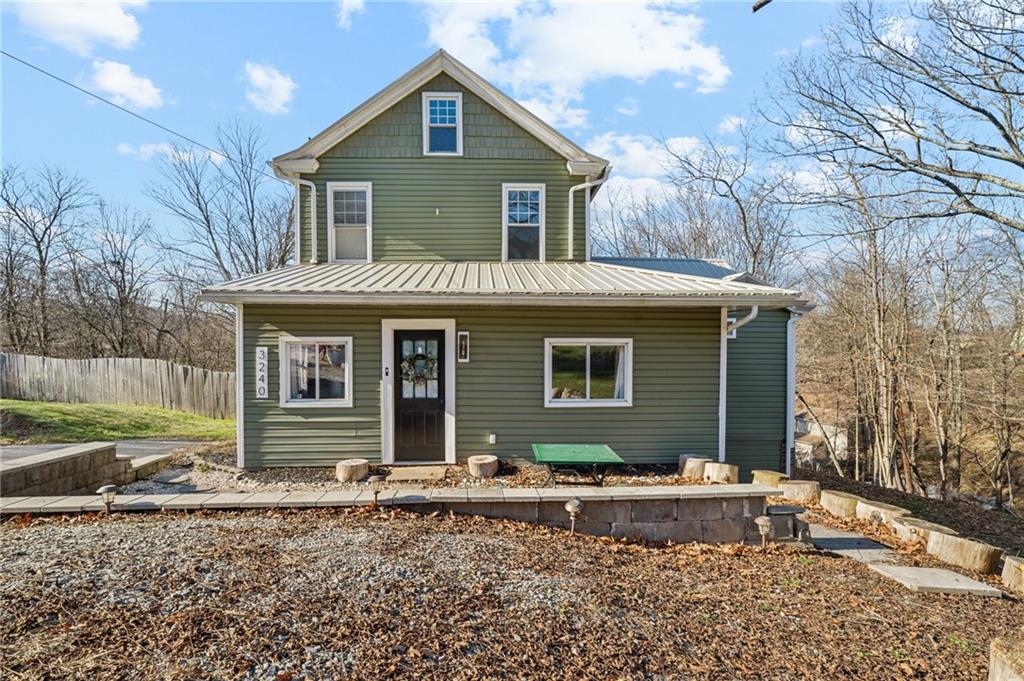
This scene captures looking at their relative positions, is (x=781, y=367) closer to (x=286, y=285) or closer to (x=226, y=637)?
(x=286, y=285)

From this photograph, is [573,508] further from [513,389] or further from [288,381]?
[288,381]

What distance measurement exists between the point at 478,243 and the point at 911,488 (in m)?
14.1

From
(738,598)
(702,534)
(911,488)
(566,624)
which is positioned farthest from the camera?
(911,488)

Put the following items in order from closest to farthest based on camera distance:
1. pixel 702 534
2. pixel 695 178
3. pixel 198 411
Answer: pixel 702 534, pixel 198 411, pixel 695 178

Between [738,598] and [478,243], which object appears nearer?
[738,598]

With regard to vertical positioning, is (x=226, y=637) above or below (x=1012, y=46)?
below

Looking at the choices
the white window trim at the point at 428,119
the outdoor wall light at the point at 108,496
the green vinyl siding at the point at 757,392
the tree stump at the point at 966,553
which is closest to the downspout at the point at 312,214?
the white window trim at the point at 428,119

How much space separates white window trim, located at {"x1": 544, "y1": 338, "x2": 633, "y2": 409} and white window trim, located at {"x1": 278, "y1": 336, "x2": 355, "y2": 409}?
3186mm

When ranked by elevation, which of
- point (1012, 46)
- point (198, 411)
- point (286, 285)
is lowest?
point (198, 411)

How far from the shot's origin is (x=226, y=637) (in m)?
2.80

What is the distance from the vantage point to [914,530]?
19.5 feet

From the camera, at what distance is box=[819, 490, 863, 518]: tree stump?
6.84 metres

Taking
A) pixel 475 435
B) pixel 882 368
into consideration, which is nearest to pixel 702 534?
pixel 475 435

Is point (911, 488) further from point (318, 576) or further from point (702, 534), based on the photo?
point (318, 576)
